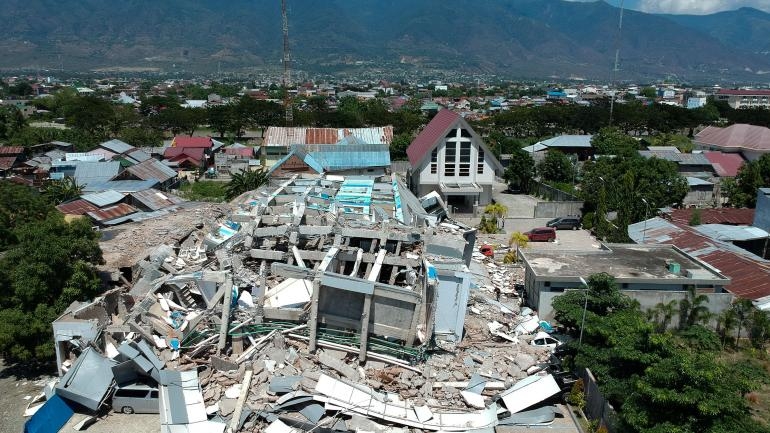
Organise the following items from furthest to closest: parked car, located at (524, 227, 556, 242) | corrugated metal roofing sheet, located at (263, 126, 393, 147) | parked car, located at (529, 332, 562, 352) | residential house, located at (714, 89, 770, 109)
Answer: residential house, located at (714, 89, 770, 109)
corrugated metal roofing sheet, located at (263, 126, 393, 147)
parked car, located at (524, 227, 556, 242)
parked car, located at (529, 332, 562, 352)

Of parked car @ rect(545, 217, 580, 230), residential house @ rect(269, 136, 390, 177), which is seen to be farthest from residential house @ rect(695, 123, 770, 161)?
residential house @ rect(269, 136, 390, 177)

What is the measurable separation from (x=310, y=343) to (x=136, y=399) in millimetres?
3773

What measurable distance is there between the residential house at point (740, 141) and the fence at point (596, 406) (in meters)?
35.5

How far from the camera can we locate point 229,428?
10227 mm

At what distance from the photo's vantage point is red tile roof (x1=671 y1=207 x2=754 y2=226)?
76.5ft

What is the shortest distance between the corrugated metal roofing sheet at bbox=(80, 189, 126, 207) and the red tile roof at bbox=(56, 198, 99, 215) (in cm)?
26

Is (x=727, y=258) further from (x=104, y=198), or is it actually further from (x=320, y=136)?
(x=320, y=136)

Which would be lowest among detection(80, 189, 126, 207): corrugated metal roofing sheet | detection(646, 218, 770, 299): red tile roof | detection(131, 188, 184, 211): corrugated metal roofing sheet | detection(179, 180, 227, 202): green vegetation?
detection(179, 180, 227, 202): green vegetation

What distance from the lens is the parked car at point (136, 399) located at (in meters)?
11.2

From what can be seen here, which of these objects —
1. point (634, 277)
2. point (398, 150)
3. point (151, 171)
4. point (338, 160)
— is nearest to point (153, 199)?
point (151, 171)

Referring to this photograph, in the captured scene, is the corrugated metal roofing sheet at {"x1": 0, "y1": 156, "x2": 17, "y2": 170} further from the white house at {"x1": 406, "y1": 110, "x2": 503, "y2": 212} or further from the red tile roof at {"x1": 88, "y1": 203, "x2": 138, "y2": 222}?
the white house at {"x1": 406, "y1": 110, "x2": 503, "y2": 212}

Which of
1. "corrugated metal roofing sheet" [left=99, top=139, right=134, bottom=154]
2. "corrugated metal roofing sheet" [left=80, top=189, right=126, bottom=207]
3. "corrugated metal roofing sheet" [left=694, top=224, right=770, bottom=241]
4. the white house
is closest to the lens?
"corrugated metal roofing sheet" [left=694, top=224, right=770, bottom=241]

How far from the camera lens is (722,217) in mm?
23625

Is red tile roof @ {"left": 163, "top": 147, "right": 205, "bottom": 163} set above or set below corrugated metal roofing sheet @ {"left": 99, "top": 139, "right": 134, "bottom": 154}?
below
